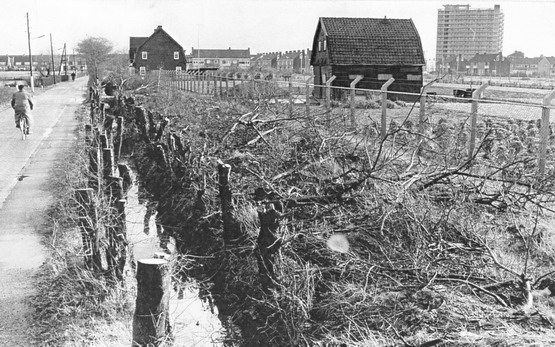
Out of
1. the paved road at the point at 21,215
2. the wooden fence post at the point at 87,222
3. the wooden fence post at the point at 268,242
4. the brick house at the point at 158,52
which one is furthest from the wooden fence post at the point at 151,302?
the brick house at the point at 158,52

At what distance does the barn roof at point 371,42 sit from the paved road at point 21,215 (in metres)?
18.4

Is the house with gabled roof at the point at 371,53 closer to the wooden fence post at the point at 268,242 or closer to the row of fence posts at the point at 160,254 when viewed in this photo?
the row of fence posts at the point at 160,254

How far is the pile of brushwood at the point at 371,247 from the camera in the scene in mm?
5570

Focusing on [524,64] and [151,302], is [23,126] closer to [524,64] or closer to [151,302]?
[151,302]

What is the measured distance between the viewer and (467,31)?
181000mm

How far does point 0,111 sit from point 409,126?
25.4 metres

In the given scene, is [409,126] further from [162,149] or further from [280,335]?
[280,335]

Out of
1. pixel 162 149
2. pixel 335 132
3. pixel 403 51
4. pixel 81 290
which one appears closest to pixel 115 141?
pixel 162 149

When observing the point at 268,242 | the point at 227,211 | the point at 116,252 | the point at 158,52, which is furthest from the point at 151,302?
the point at 158,52

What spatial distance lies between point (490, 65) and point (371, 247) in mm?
141860

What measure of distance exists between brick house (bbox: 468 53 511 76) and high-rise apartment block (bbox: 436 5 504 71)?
33.7 m

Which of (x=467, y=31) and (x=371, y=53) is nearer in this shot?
→ (x=371, y=53)

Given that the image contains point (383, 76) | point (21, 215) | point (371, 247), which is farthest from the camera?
point (383, 76)

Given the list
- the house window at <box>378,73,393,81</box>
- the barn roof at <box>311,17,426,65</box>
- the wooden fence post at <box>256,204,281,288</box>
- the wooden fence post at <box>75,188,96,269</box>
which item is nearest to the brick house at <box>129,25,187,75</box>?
the barn roof at <box>311,17,426,65</box>
